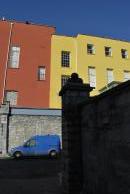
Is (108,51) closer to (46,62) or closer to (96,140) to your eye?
(46,62)

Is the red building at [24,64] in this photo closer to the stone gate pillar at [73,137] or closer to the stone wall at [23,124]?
the stone wall at [23,124]

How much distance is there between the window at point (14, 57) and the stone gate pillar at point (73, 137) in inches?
1125

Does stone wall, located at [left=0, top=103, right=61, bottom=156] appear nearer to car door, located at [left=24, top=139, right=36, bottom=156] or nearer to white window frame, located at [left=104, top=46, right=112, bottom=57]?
car door, located at [left=24, top=139, right=36, bottom=156]

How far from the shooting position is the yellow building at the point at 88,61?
136ft

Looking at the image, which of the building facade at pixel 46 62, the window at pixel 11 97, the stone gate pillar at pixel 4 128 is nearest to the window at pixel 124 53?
the building facade at pixel 46 62

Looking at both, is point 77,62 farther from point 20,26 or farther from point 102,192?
point 102,192

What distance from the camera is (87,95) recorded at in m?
12.0

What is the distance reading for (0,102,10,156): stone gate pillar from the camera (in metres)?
32.8

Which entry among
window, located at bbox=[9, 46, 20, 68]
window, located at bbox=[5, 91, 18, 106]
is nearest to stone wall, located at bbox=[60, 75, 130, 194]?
window, located at bbox=[5, 91, 18, 106]

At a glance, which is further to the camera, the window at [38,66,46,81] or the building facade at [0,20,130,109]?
the window at [38,66,46,81]

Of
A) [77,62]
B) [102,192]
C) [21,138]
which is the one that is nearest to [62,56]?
[77,62]

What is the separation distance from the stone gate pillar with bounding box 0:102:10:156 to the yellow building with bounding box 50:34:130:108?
7.62 meters

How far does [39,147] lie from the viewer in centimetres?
3145

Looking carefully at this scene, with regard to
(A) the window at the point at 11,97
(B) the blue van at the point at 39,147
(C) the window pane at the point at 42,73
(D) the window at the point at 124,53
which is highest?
(D) the window at the point at 124,53
